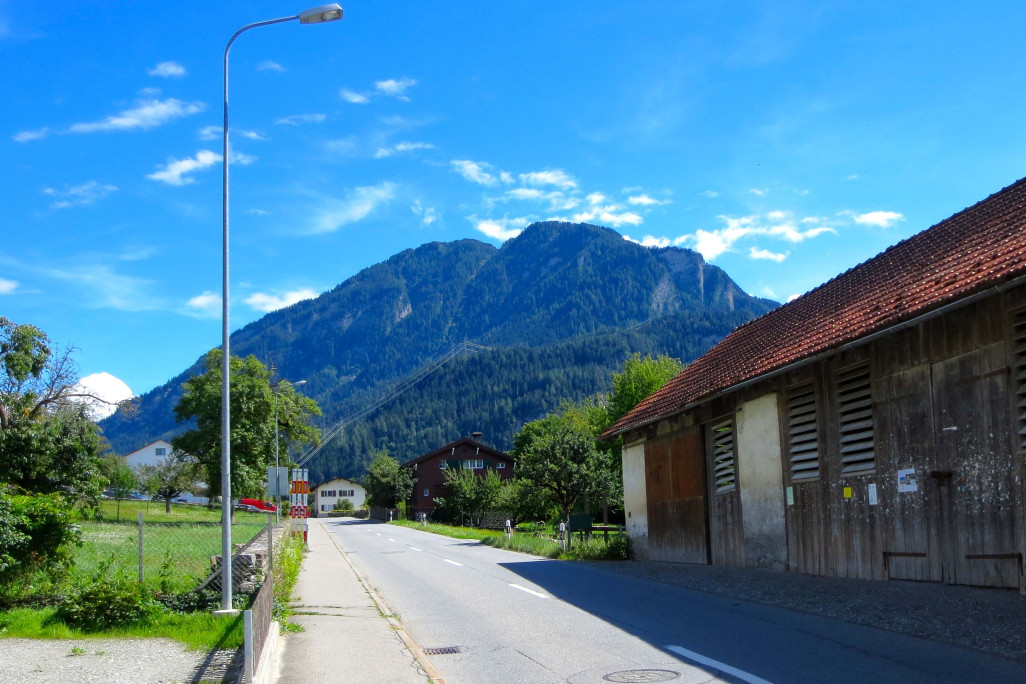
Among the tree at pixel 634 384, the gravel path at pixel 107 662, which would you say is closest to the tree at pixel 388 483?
the tree at pixel 634 384

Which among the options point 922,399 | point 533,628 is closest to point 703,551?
point 922,399

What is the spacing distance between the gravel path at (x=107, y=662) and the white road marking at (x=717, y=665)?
463 centimetres

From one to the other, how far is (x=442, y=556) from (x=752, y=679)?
73.7ft

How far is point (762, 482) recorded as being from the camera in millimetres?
18641

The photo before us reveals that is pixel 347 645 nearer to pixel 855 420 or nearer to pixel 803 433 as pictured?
pixel 855 420

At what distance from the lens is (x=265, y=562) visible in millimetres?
14125

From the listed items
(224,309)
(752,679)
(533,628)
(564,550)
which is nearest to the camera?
(752,679)

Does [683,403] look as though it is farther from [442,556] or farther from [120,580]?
[120,580]

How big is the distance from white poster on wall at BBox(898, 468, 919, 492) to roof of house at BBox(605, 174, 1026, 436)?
88.2 inches

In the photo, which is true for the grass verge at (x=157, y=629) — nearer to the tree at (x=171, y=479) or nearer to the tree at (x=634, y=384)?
the tree at (x=634, y=384)

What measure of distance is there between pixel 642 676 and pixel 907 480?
25.4 feet

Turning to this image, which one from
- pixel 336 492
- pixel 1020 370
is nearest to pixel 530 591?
pixel 1020 370

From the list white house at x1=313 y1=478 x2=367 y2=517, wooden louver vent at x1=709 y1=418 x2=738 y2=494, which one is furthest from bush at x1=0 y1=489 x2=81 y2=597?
white house at x1=313 y1=478 x2=367 y2=517

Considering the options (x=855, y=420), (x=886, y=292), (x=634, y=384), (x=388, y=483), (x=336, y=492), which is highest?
(x=634, y=384)
